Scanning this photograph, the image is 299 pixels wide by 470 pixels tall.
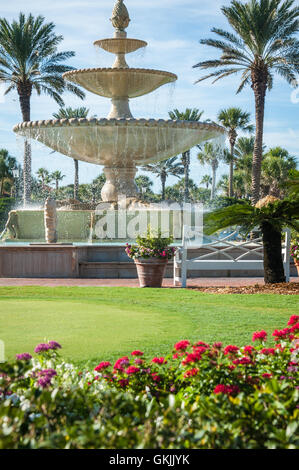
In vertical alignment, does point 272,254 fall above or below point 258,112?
below

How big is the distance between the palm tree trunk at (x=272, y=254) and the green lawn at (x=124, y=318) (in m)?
1.30

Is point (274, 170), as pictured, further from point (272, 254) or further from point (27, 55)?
point (272, 254)

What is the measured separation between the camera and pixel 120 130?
60.6ft

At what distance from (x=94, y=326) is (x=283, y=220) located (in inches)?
→ 209

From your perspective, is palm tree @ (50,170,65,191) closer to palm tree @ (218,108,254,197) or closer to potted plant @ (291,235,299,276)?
palm tree @ (218,108,254,197)

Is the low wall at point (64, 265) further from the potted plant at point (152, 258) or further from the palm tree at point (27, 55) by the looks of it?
the palm tree at point (27, 55)

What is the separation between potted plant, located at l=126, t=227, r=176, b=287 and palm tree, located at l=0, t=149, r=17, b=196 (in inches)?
1925

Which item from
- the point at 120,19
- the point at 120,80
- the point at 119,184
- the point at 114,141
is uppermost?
the point at 120,19

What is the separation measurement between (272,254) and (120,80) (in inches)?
440

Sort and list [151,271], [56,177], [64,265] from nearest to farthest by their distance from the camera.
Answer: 1. [151,271]
2. [64,265]
3. [56,177]

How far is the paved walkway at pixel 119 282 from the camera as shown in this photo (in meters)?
12.8

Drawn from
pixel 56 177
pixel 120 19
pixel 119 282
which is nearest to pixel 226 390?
pixel 119 282

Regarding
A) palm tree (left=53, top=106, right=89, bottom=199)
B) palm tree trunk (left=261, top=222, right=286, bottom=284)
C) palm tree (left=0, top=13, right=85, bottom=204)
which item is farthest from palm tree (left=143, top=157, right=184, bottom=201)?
palm tree trunk (left=261, top=222, right=286, bottom=284)

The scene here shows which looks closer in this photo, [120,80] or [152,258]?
[152,258]
